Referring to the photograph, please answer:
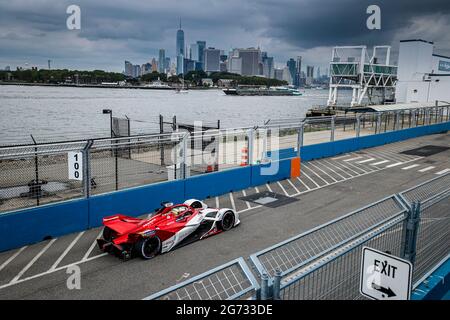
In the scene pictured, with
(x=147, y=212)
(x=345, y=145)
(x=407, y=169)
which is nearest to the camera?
(x=147, y=212)

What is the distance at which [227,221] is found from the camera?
11250 millimetres

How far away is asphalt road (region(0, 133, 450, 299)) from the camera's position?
26.3 feet

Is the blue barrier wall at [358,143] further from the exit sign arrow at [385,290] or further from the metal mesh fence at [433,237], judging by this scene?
the exit sign arrow at [385,290]

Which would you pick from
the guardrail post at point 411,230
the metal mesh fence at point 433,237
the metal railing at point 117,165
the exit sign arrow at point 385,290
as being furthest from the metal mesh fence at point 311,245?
the metal railing at point 117,165

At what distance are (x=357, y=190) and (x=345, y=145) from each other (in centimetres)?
962

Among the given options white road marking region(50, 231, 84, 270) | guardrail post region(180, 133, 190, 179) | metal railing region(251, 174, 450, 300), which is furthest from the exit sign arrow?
guardrail post region(180, 133, 190, 179)

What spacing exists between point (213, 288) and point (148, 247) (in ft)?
7.65

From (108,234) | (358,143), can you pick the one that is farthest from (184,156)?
(358,143)

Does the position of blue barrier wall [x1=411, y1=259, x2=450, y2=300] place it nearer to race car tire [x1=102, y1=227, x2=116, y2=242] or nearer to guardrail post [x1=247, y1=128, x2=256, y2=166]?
race car tire [x1=102, y1=227, x2=116, y2=242]

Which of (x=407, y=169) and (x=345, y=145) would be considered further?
(x=345, y=145)

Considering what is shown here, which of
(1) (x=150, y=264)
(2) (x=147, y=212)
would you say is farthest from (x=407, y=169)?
(1) (x=150, y=264)

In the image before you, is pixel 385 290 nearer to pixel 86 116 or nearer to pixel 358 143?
pixel 358 143

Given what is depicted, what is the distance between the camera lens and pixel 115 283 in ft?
26.8
